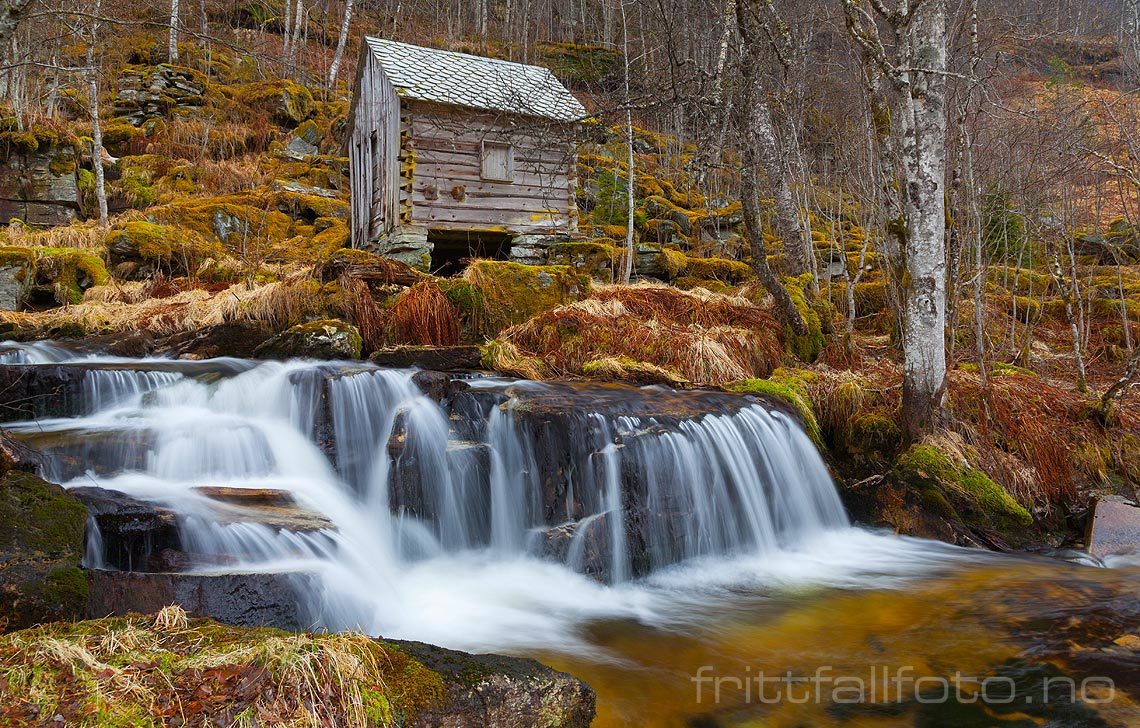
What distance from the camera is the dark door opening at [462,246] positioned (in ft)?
49.6

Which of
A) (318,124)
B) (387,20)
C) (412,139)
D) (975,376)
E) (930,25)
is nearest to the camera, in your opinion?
(930,25)

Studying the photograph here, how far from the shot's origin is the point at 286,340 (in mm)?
9078

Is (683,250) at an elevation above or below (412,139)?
below

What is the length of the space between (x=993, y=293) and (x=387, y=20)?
30987 millimetres

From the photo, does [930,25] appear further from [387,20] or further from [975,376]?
[387,20]

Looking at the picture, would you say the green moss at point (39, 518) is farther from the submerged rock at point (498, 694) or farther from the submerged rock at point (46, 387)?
the submerged rock at point (46, 387)

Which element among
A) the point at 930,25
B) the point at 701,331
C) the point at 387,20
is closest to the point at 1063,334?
the point at 701,331

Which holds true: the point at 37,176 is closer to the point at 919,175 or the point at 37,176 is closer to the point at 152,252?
the point at 152,252

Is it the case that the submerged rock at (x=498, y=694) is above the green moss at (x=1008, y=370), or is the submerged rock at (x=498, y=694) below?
below

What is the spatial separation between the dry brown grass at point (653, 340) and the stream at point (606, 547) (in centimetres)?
95

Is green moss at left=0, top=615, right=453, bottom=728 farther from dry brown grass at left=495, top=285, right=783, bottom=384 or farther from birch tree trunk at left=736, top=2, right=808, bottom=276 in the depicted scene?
birch tree trunk at left=736, top=2, right=808, bottom=276

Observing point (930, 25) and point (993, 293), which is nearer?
point (930, 25)

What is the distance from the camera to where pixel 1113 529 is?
617 cm

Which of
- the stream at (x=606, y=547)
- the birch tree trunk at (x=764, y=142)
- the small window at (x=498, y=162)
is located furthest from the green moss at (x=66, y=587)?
the small window at (x=498, y=162)
